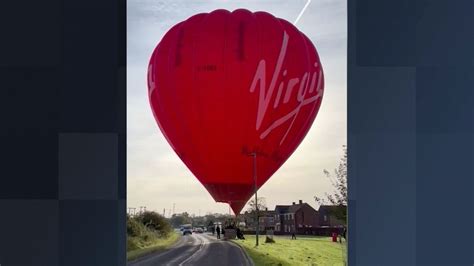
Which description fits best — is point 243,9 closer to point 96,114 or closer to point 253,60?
point 253,60

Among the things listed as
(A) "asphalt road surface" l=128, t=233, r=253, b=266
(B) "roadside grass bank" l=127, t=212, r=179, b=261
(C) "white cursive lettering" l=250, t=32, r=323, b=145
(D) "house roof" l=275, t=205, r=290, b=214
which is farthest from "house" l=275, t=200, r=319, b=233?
(C) "white cursive lettering" l=250, t=32, r=323, b=145

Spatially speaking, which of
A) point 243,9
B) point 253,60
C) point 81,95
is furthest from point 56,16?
point 243,9

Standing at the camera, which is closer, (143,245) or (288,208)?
(143,245)

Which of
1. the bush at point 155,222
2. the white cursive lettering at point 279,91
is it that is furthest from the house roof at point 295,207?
the white cursive lettering at point 279,91

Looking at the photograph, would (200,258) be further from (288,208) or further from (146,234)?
(288,208)

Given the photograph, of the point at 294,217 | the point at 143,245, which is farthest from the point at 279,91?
the point at 294,217

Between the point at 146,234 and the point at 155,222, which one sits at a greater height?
the point at 155,222
